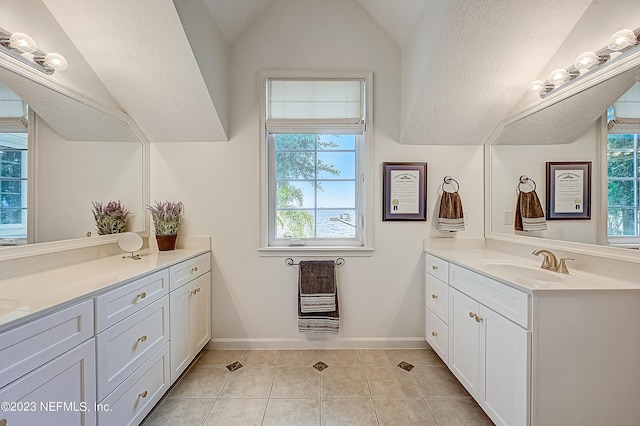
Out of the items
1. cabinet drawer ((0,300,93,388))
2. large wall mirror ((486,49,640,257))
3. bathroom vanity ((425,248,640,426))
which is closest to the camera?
cabinet drawer ((0,300,93,388))

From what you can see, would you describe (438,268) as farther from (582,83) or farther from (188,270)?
(188,270)

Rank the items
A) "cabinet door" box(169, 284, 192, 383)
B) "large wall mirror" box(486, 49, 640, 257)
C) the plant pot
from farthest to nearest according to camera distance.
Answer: the plant pot < "cabinet door" box(169, 284, 192, 383) < "large wall mirror" box(486, 49, 640, 257)

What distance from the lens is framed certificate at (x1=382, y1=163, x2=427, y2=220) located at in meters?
2.21

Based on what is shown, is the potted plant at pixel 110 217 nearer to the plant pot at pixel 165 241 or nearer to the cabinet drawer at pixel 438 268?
the plant pot at pixel 165 241

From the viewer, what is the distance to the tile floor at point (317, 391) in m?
1.51

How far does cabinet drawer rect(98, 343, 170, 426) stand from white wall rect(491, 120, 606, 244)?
95.6 inches

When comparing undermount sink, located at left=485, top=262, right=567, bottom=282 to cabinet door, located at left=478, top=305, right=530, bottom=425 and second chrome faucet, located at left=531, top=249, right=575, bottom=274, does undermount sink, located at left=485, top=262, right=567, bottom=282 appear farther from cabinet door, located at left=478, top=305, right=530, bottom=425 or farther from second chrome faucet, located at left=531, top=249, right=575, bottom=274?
cabinet door, located at left=478, top=305, right=530, bottom=425

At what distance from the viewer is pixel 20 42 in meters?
1.26

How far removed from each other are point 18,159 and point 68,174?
0.90ft

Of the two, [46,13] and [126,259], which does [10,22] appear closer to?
[46,13]

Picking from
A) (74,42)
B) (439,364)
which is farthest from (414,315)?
(74,42)

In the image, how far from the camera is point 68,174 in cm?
158

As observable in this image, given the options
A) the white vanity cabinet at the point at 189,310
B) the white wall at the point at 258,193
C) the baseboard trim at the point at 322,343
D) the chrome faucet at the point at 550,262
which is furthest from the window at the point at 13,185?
the chrome faucet at the point at 550,262

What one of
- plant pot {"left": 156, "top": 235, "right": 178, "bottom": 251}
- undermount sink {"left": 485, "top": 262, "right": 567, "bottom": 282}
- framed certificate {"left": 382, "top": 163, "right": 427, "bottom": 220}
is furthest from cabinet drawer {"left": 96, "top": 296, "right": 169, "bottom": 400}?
undermount sink {"left": 485, "top": 262, "right": 567, "bottom": 282}
